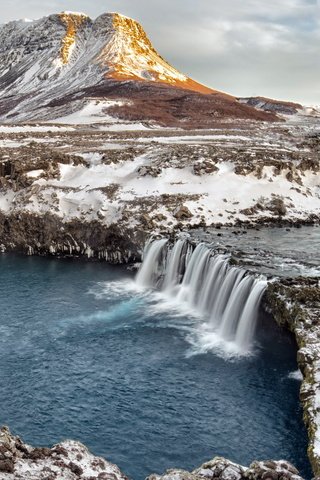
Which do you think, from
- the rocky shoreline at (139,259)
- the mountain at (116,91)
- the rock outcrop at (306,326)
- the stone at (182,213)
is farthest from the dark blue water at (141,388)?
the mountain at (116,91)

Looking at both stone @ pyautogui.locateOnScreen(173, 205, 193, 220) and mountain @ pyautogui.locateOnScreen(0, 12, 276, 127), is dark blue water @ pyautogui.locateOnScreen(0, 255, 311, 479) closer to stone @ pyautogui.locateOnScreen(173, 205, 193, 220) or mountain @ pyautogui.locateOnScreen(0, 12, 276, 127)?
stone @ pyautogui.locateOnScreen(173, 205, 193, 220)

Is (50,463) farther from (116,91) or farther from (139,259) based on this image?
(116,91)

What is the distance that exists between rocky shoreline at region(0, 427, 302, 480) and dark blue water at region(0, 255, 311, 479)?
282 inches

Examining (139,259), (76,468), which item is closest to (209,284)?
(139,259)

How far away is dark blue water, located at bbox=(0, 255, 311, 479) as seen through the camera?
880 inches

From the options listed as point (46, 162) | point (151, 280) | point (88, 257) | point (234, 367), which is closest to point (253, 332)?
point (234, 367)

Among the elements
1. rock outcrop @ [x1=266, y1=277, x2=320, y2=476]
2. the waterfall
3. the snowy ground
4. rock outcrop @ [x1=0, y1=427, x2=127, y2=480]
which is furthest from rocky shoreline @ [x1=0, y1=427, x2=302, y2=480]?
the snowy ground

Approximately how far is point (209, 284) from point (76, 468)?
980 inches

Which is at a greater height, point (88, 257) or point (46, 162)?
point (46, 162)

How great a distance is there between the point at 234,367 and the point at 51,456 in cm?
1662

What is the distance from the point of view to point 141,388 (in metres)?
27.1

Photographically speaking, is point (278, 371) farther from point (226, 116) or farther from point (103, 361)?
point (226, 116)

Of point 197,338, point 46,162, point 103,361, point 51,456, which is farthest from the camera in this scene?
point 46,162

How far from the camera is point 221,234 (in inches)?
1857
